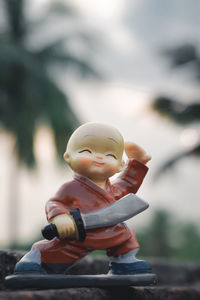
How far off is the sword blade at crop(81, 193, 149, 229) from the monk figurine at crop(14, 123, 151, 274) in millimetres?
53

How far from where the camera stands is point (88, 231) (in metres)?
2.06

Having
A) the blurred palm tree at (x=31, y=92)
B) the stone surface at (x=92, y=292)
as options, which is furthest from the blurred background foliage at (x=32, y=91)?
the stone surface at (x=92, y=292)

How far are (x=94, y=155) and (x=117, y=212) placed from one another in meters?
0.29

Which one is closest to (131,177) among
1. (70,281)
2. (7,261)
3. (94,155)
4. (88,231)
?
(94,155)

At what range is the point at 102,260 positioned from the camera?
11.5 feet

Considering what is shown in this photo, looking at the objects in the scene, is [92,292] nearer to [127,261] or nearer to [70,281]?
[70,281]

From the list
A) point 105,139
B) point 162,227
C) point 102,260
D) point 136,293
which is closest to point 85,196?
point 105,139

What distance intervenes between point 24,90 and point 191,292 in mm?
9902

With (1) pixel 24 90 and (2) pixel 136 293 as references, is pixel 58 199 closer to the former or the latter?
(2) pixel 136 293

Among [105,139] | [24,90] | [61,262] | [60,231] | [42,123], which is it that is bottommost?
[61,262]

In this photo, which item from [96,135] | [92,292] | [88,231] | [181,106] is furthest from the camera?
[181,106]

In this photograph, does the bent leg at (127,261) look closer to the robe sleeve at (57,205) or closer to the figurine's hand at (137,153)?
the robe sleeve at (57,205)

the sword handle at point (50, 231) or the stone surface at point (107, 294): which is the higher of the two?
the sword handle at point (50, 231)

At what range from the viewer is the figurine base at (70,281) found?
188cm
